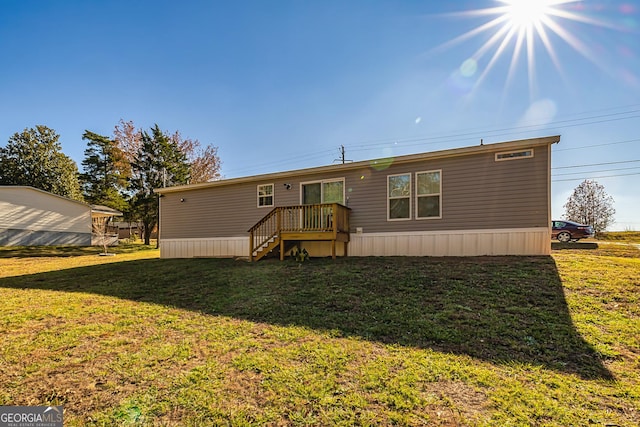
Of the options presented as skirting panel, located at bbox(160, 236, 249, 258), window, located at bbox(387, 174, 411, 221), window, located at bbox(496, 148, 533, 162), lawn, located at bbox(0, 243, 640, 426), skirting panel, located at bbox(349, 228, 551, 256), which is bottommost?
lawn, located at bbox(0, 243, 640, 426)

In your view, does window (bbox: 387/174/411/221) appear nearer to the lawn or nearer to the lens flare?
the lawn

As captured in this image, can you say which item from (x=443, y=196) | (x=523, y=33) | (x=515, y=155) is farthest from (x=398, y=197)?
(x=523, y=33)

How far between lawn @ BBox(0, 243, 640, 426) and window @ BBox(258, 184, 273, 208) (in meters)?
5.11

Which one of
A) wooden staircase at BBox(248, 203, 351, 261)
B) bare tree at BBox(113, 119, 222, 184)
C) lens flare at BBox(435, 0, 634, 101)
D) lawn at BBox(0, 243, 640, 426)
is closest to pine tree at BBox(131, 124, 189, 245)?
bare tree at BBox(113, 119, 222, 184)

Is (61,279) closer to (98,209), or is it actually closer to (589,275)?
(589,275)

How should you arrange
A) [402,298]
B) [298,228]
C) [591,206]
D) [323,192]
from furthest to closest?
[591,206] → [323,192] → [298,228] → [402,298]

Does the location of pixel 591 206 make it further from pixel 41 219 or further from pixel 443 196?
pixel 41 219

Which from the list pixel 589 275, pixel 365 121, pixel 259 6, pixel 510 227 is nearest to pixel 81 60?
pixel 259 6

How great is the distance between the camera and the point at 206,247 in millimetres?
12391

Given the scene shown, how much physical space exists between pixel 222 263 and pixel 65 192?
26007mm

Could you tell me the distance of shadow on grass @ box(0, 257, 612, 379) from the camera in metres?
3.50

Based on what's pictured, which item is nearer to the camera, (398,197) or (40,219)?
(398,197)

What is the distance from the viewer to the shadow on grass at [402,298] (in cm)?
350

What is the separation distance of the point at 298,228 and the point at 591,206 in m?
31.8
